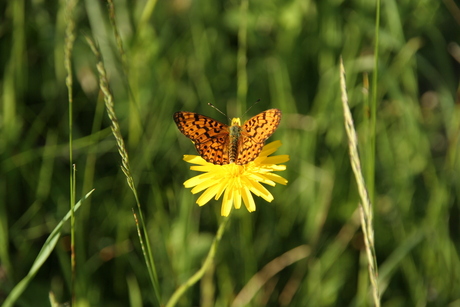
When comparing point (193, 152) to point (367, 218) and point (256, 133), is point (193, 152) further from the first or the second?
point (367, 218)

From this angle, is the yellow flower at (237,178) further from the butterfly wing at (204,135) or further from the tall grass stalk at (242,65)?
the tall grass stalk at (242,65)

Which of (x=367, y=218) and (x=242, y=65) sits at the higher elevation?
(x=242, y=65)

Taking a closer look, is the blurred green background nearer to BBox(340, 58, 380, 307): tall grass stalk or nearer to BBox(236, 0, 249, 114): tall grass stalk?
BBox(236, 0, 249, 114): tall grass stalk

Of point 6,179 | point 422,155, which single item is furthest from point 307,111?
point 6,179

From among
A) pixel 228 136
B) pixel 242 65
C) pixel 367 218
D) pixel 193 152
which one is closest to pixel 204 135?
pixel 228 136

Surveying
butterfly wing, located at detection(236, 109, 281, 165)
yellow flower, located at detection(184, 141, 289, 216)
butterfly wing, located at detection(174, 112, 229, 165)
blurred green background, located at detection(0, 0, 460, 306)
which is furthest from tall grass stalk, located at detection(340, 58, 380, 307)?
blurred green background, located at detection(0, 0, 460, 306)
